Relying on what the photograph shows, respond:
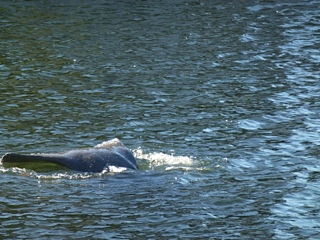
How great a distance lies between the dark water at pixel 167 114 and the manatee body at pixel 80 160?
9.1 inches

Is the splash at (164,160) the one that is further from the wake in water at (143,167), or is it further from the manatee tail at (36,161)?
the manatee tail at (36,161)

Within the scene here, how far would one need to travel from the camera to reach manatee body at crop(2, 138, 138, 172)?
50.3 feet

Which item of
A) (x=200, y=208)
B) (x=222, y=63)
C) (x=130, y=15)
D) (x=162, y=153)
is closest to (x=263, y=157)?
(x=162, y=153)

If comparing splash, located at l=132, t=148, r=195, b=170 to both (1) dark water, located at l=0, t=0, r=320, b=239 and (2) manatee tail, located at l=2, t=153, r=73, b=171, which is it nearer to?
(1) dark water, located at l=0, t=0, r=320, b=239

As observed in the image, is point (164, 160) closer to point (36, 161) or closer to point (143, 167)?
point (143, 167)

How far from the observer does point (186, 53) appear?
1184 inches

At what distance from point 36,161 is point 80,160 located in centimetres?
81

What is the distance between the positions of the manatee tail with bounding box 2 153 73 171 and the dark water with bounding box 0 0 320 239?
0.79 feet

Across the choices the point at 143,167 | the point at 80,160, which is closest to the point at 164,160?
the point at 143,167

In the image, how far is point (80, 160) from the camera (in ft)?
51.1

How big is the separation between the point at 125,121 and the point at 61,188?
20.3 feet

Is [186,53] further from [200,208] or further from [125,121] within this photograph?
→ [200,208]

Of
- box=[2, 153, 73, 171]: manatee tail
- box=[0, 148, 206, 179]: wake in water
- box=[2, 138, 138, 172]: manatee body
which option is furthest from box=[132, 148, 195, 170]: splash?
box=[2, 153, 73, 171]: manatee tail

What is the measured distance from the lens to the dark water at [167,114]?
13.9m
